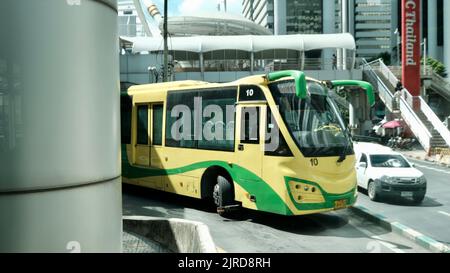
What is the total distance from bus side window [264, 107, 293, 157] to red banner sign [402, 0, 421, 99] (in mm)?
30386

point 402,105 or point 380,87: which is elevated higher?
point 380,87

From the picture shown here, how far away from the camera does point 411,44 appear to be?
36188 millimetres

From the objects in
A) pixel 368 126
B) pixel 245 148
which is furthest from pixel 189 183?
pixel 368 126

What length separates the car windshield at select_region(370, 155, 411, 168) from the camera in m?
14.9

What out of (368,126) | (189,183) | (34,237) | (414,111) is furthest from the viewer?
(368,126)

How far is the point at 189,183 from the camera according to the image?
11.5 m

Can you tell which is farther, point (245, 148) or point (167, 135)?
point (167, 135)


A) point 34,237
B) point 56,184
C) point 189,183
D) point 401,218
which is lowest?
point 401,218

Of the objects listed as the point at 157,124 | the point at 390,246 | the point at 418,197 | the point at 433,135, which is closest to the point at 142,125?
the point at 157,124

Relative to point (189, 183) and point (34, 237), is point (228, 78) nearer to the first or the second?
point (189, 183)

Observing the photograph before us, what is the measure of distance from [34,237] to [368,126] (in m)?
38.4

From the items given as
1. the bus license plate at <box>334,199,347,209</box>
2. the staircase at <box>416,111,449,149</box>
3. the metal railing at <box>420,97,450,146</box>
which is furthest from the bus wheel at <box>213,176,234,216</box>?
the metal railing at <box>420,97,450,146</box>

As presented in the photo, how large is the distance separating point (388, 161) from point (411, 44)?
79.7 feet

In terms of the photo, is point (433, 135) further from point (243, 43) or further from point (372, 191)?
point (243, 43)
